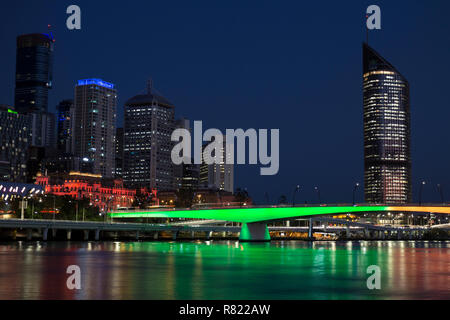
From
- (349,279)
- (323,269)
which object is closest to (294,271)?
(323,269)

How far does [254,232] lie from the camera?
152 metres

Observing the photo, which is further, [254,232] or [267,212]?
[254,232]

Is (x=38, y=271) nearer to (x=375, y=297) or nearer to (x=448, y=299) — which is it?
(x=375, y=297)

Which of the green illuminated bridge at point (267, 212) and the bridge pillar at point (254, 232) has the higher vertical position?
the green illuminated bridge at point (267, 212)

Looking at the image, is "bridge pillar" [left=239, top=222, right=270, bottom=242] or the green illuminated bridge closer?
the green illuminated bridge

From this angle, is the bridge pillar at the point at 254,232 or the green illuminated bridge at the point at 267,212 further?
the bridge pillar at the point at 254,232

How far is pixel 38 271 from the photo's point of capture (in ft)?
157

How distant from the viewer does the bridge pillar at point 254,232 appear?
15112 centimetres

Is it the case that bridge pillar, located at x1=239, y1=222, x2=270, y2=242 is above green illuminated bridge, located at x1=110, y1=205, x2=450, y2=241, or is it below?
below

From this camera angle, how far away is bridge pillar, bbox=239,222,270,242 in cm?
15112

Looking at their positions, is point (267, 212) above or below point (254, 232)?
above
